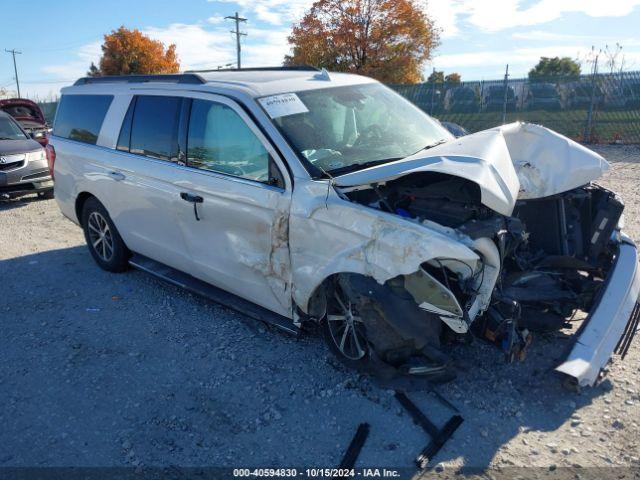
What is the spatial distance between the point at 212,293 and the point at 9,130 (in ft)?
27.9

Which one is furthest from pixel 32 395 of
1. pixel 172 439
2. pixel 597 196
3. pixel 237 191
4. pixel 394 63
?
pixel 394 63

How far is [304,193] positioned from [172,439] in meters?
1.69

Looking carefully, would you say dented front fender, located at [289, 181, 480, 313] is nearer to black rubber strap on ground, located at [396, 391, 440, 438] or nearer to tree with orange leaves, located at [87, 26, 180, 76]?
black rubber strap on ground, located at [396, 391, 440, 438]

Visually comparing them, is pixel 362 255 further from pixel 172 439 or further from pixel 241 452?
pixel 172 439

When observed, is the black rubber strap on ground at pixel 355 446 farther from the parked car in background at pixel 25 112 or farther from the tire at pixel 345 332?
the parked car in background at pixel 25 112

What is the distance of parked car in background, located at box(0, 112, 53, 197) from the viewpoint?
9.23 metres

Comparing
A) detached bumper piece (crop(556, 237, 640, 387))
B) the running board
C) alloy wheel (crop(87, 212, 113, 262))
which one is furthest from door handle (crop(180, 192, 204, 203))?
detached bumper piece (crop(556, 237, 640, 387))

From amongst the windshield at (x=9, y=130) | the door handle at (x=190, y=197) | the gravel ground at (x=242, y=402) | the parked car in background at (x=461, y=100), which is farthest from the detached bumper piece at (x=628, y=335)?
the parked car in background at (x=461, y=100)

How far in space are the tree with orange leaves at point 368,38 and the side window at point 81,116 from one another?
767 inches

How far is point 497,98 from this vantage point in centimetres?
1683

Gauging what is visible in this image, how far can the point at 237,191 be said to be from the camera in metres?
3.72

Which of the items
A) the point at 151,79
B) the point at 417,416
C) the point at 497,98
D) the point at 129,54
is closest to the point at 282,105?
the point at 151,79

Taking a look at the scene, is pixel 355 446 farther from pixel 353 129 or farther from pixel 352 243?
pixel 353 129

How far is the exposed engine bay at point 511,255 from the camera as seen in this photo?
9.70ft
